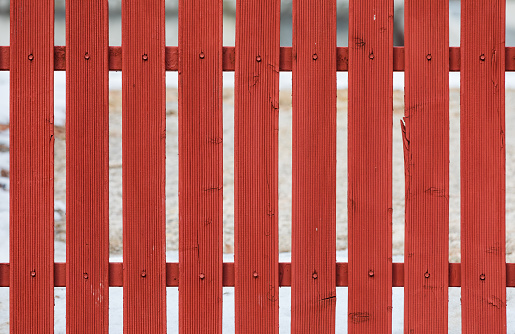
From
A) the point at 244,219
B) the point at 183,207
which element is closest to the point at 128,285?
the point at 183,207

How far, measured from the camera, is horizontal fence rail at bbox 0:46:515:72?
151 cm

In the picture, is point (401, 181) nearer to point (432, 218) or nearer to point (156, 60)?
point (432, 218)

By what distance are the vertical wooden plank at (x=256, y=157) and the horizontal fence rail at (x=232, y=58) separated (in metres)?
0.03

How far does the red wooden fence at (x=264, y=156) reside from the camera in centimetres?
150

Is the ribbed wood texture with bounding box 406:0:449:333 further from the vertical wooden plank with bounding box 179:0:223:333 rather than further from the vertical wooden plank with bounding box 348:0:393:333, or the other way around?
the vertical wooden plank with bounding box 179:0:223:333

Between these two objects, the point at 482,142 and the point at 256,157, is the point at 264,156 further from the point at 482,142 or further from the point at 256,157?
the point at 482,142

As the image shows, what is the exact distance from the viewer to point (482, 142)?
1502 millimetres

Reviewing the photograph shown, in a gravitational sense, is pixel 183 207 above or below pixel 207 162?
below

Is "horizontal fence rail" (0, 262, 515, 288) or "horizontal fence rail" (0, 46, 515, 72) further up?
"horizontal fence rail" (0, 46, 515, 72)

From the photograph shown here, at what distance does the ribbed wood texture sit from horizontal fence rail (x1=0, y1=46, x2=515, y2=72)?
0.10ft

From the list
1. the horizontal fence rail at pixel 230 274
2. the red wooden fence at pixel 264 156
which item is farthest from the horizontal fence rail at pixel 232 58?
the horizontal fence rail at pixel 230 274

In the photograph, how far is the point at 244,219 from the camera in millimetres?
1522

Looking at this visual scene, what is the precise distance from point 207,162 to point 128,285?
48cm

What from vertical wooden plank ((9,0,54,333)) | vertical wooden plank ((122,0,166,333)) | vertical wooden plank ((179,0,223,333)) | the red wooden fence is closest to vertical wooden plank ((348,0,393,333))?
the red wooden fence
